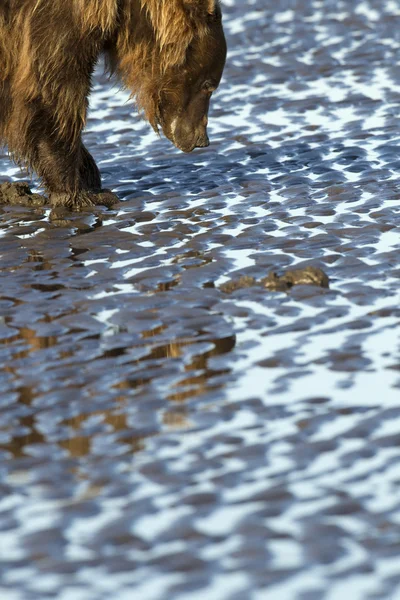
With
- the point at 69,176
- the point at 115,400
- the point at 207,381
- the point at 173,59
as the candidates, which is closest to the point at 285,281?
the point at 207,381

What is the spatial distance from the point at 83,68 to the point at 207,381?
3232 millimetres

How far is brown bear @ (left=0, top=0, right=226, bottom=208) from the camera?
8.02m

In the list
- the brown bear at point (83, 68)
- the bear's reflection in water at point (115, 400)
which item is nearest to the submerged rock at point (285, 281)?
the bear's reflection in water at point (115, 400)

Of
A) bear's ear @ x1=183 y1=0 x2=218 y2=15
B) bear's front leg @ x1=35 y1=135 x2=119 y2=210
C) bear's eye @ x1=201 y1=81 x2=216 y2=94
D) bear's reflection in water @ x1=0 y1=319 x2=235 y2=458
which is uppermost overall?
bear's ear @ x1=183 y1=0 x2=218 y2=15

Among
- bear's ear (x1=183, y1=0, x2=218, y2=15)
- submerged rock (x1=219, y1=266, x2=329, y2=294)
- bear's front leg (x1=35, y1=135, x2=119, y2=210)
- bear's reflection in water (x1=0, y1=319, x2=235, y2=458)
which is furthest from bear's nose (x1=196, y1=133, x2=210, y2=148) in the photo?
bear's reflection in water (x1=0, y1=319, x2=235, y2=458)

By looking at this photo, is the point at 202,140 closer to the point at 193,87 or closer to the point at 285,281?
the point at 193,87

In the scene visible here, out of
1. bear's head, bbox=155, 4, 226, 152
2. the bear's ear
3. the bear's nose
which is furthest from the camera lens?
the bear's nose

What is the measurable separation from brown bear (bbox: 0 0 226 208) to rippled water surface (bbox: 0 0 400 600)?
0.47 m

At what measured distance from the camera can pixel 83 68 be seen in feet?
26.8

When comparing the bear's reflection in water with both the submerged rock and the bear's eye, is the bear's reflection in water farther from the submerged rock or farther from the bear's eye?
the bear's eye

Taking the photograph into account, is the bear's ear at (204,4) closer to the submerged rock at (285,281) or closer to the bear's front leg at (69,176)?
the bear's front leg at (69,176)

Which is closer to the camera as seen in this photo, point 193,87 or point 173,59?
point 173,59

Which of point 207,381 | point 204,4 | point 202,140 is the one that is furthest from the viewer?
point 202,140

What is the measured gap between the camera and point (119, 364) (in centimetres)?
586
